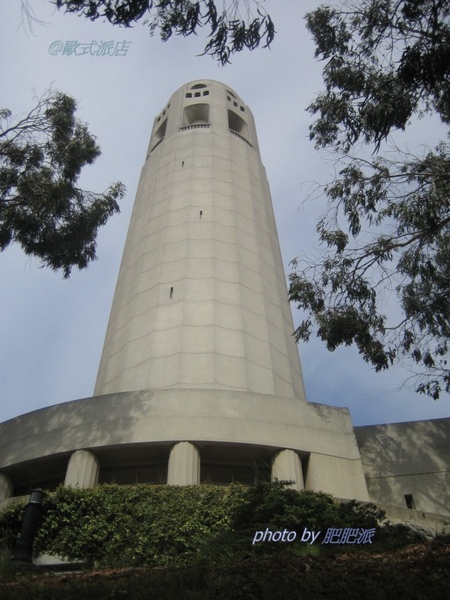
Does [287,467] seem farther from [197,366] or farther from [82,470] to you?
[82,470]

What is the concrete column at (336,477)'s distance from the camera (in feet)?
67.4

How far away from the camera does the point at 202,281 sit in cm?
2955

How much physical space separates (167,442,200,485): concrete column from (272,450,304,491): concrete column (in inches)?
104

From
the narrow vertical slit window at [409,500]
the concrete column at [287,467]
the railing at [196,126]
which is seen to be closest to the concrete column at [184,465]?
the concrete column at [287,467]

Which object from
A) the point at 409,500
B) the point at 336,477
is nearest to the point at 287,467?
the point at 336,477

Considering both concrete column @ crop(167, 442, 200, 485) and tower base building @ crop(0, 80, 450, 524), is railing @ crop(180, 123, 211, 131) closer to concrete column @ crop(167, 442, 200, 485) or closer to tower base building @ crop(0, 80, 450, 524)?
tower base building @ crop(0, 80, 450, 524)

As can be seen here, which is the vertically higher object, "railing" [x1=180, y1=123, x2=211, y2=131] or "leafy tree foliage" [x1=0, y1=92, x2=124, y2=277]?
"railing" [x1=180, y1=123, x2=211, y2=131]

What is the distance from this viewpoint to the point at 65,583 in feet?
27.3

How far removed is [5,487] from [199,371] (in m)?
8.53

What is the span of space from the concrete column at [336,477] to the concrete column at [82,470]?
7257 millimetres

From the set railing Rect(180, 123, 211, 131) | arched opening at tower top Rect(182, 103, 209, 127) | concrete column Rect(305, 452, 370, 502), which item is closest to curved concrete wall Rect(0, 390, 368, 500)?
concrete column Rect(305, 452, 370, 502)

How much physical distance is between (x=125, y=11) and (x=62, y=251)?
10115mm

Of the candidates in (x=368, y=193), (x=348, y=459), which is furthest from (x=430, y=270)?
(x=348, y=459)

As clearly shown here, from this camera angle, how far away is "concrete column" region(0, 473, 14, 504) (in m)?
21.4
